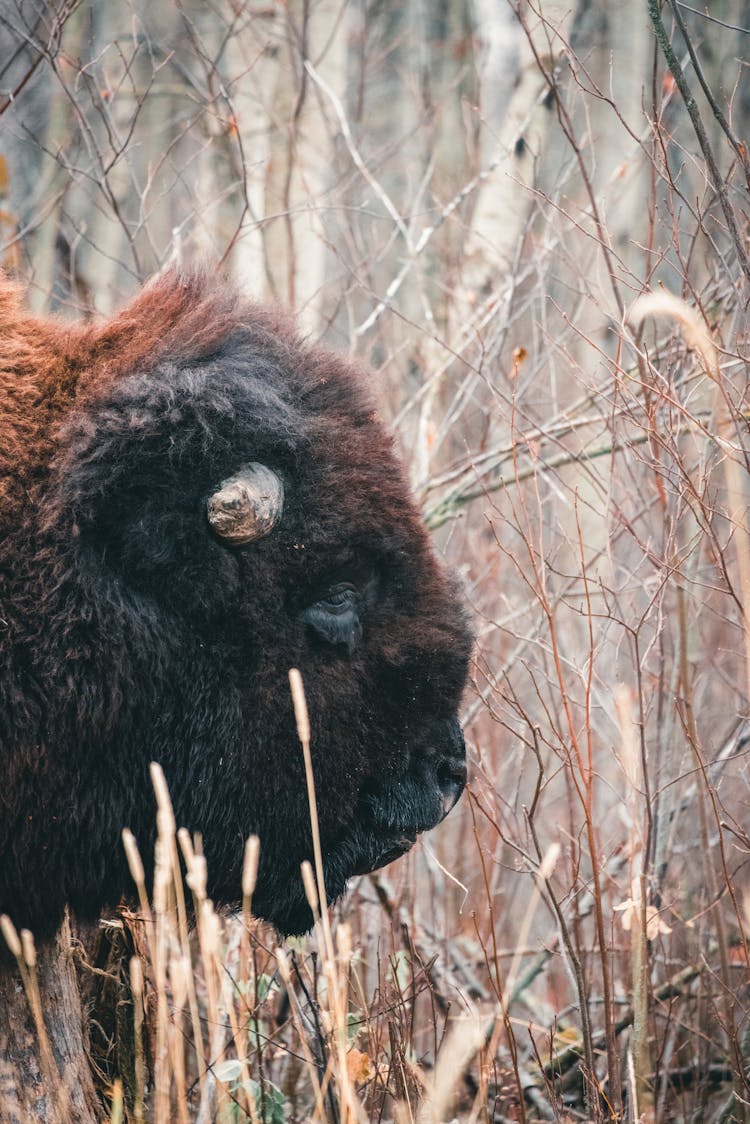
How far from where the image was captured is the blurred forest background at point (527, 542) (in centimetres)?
353

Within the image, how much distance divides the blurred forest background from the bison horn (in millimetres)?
744

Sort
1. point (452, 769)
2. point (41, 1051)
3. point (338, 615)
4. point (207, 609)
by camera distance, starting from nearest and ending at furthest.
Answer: point (41, 1051), point (207, 609), point (338, 615), point (452, 769)

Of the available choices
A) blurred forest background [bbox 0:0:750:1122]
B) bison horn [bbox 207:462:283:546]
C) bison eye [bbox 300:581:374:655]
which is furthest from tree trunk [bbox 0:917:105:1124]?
bison horn [bbox 207:462:283:546]

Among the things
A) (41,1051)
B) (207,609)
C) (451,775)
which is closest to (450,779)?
(451,775)

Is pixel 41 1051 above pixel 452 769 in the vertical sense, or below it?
below

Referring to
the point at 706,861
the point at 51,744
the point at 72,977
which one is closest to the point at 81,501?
the point at 51,744

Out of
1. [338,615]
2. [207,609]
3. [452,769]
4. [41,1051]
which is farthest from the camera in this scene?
[452,769]

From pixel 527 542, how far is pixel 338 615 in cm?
60

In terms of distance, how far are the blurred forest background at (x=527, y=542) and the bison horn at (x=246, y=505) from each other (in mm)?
744

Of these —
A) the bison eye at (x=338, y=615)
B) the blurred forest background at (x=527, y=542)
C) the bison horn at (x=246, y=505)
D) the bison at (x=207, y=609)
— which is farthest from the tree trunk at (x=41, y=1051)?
the bison horn at (x=246, y=505)

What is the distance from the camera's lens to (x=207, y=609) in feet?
10.4

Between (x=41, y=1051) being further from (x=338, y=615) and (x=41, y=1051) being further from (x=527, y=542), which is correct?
(x=527, y=542)

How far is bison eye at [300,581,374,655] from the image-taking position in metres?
3.30

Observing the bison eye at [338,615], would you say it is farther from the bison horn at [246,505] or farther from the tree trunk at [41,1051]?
the tree trunk at [41,1051]
